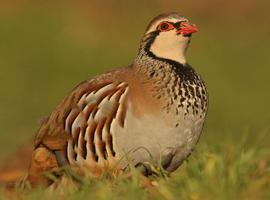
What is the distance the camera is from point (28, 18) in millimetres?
22531

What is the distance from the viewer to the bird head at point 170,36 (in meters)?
8.35

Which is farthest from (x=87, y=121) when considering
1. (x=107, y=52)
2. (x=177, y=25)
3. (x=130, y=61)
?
(x=107, y=52)

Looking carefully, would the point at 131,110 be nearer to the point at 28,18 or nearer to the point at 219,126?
the point at 219,126

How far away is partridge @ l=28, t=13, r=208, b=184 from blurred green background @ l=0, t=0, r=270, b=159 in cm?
409

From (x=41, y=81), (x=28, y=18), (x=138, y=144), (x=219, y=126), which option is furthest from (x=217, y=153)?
(x=28, y=18)

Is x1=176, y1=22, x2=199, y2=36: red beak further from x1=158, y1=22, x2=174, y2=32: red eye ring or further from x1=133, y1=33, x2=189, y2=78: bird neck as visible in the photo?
x1=133, y1=33, x2=189, y2=78: bird neck

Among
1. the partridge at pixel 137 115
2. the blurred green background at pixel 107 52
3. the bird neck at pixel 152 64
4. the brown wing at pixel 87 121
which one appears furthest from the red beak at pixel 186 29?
the blurred green background at pixel 107 52

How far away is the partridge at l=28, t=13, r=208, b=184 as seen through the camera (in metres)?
7.86

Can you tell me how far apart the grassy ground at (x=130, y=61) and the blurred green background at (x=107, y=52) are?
0.02m

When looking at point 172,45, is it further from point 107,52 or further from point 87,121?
point 107,52

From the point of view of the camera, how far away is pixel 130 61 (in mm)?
19266

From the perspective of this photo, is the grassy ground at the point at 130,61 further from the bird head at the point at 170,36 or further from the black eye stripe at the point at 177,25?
the black eye stripe at the point at 177,25

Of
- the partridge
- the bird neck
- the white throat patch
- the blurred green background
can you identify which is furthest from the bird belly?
the blurred green background

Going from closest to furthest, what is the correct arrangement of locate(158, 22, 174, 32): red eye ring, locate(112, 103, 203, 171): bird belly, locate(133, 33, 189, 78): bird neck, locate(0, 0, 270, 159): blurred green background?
locate(112, 103, 203, 171): bird belly, locate(133, 33, 189, 78): bird neck, locate(158, 22, 174, 32): red eye ring, locate(0, 0, 270, 159): blurred green background
